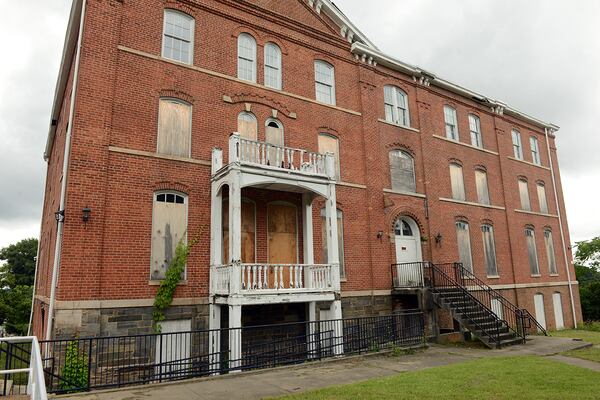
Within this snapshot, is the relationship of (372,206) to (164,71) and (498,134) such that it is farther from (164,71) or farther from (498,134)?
(498,134)

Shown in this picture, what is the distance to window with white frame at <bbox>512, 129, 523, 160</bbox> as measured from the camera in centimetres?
Result: 2480

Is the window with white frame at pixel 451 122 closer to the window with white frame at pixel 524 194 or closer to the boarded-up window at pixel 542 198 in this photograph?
the window with white frame at pixel 524 194

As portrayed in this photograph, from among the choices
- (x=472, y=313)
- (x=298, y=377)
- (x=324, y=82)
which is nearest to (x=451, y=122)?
(x=324, y=82)

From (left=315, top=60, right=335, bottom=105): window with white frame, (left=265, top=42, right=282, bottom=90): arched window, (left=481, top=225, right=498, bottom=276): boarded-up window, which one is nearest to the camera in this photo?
Answer: (left=265, top=42, right=282, bottom=90): arched window

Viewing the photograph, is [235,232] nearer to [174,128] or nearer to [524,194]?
[174,128]

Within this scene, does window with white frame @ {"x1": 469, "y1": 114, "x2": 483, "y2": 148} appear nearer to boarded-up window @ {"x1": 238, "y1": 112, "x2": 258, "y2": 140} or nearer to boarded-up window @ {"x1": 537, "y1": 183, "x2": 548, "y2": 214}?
boarded-up window @ {"x1": 537, "y1": 183, "x2": 548, "y2": 214}

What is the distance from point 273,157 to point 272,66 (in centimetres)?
408

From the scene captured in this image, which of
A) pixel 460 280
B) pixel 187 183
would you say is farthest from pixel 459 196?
pixel 187 183

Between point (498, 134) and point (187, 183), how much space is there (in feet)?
60.9

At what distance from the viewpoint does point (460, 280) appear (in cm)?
1839

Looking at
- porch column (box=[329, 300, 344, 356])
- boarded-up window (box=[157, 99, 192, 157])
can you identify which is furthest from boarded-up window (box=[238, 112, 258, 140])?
porch column (box=[329, 300, 344, 356])

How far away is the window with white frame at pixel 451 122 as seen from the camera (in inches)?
833

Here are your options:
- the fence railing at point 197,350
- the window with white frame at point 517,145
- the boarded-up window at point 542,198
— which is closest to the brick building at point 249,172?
the fence railing at point 197,350

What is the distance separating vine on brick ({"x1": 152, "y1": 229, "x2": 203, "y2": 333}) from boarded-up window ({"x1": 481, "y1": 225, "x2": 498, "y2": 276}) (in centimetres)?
1512
